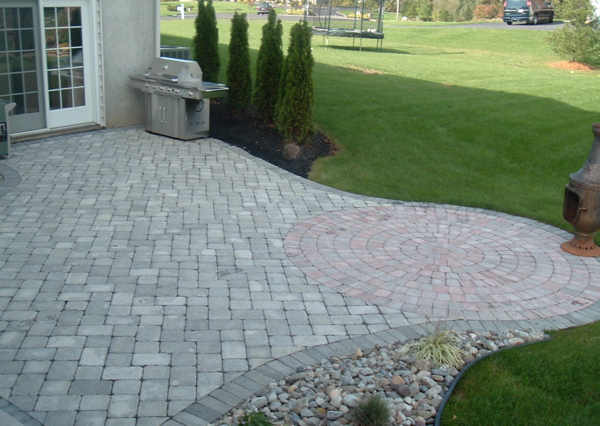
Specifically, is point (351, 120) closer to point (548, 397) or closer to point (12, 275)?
point (12, 275)

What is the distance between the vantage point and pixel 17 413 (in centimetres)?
467

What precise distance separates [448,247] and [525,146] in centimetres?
473

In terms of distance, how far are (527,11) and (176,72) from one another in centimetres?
3401

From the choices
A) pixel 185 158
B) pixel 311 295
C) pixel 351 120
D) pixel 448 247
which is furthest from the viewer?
pixel 351 120

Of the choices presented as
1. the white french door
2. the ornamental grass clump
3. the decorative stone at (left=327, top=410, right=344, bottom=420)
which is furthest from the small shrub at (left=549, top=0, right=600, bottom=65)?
the decorative stone at (left=327, top=410, right=344, bottom=420)

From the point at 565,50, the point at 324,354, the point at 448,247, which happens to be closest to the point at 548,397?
the point at 324,354

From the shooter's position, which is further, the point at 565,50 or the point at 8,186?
the point at 565,50

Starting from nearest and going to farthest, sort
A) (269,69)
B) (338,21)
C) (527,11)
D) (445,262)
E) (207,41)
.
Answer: (445,262) < (269,69) < (207,41) < (338,21) < (527,11)

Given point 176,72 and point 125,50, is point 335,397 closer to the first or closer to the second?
point 176,72

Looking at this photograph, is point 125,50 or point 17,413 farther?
point 125,50

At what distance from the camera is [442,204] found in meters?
9.91

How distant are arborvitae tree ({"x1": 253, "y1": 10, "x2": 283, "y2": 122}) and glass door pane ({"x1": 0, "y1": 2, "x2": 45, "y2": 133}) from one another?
13.0ft

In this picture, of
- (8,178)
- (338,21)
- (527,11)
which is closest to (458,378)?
(8,178)

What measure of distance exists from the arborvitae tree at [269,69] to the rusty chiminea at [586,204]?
616 centimetres
